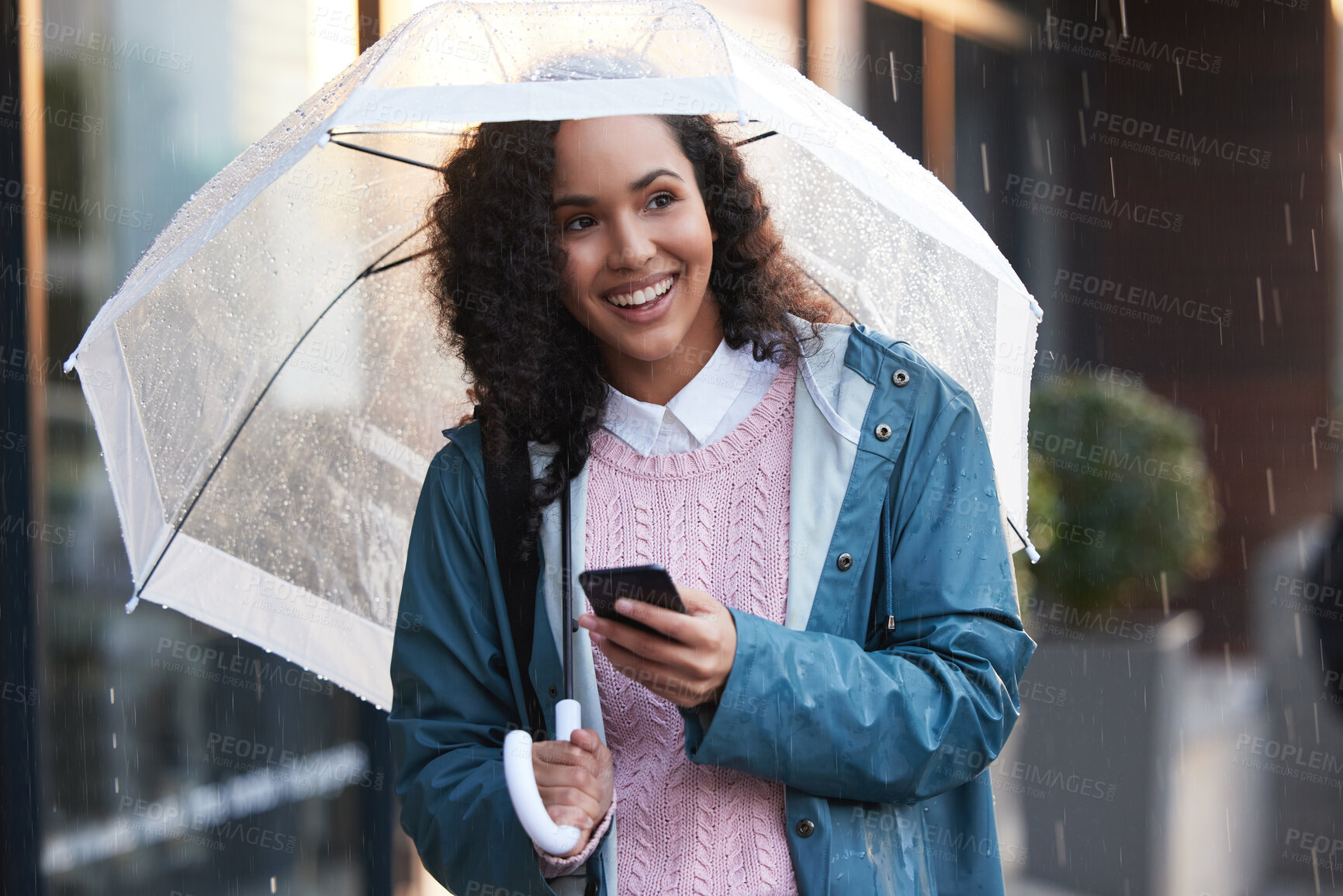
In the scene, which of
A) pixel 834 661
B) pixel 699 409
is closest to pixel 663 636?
pixel 834 661

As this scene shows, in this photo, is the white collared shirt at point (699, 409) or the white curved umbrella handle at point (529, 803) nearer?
the white curved umbrella handle at point (529, 803)

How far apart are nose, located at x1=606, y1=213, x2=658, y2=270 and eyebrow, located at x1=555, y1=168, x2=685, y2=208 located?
0.04 m

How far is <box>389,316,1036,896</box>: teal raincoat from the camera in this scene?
1.64m

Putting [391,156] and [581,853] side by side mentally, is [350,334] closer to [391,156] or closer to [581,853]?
[391,156]

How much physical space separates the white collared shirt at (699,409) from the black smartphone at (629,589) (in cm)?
48

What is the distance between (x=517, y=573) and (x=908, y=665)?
0.63 metres

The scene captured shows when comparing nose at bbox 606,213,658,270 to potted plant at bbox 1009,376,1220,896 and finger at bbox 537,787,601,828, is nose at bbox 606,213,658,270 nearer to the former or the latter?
finger at bbox 537,787,601,828

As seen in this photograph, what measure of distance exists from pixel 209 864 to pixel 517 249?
3062mm

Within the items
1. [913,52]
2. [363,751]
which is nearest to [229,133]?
[363,751]

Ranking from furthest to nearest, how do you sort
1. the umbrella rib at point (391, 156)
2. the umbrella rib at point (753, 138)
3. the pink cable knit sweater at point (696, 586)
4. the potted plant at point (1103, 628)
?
1. the potted plant at point (1103, 628)
2. the umbrella rib at point (753, 138)
3. the umbrella rib at point (391, 156)
4. the pink cable knit sweater at point (696, 586)

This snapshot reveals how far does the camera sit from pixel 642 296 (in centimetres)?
188

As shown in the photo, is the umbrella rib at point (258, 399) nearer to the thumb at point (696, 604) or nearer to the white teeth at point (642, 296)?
the white teeth at point (642, 296)

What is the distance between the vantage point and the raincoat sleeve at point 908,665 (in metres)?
1.62

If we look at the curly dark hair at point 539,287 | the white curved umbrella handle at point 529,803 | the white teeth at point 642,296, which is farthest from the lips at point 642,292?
the white curved umbrella handle at point 529,803
